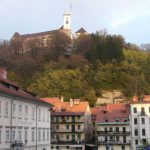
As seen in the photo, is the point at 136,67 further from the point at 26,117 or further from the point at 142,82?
the point at 26,117

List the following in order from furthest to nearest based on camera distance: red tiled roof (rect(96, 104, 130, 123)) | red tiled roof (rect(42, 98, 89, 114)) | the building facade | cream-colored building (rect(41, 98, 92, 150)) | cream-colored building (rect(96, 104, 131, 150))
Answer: red tiled roof (rect(42, 98, 89, 114)) → cream-colored building (rect(41, 98, 92, 150)) → red tiled roof (rect(96, 104, 130, 123)) → cream-colored building (rect(96, 104, 131, 150)) → the building facade

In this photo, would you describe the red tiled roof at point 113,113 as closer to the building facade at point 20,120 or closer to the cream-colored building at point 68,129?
the cream-colored building at point 68,129

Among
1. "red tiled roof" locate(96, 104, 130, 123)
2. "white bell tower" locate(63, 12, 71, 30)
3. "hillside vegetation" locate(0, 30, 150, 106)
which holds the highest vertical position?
"white bell tower" locate(63, 12, 71, 30)

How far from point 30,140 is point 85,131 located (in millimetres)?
33525

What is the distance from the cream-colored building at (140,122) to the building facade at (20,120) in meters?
25.8

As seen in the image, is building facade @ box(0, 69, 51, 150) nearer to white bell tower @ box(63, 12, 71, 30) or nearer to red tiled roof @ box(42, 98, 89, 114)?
red tiled roof @ box(42, 98, 89, 114)

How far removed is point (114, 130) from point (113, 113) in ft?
10.8

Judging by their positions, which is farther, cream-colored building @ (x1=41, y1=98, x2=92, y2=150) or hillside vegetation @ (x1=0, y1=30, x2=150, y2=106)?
hillside vegetation @ (x1=0, y1=30, x2=150, y2=106)

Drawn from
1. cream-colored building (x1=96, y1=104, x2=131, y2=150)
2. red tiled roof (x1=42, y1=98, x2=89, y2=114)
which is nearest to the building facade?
cream-colored building (x1=96, y1=104, x2=131, y2=150)

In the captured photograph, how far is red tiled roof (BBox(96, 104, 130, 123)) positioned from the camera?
227 feet

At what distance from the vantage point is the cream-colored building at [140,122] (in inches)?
2655

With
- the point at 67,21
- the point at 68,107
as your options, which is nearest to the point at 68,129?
the point at 68,107

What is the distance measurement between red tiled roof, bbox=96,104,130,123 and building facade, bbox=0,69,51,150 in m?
24.7

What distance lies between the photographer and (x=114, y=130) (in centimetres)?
6875
